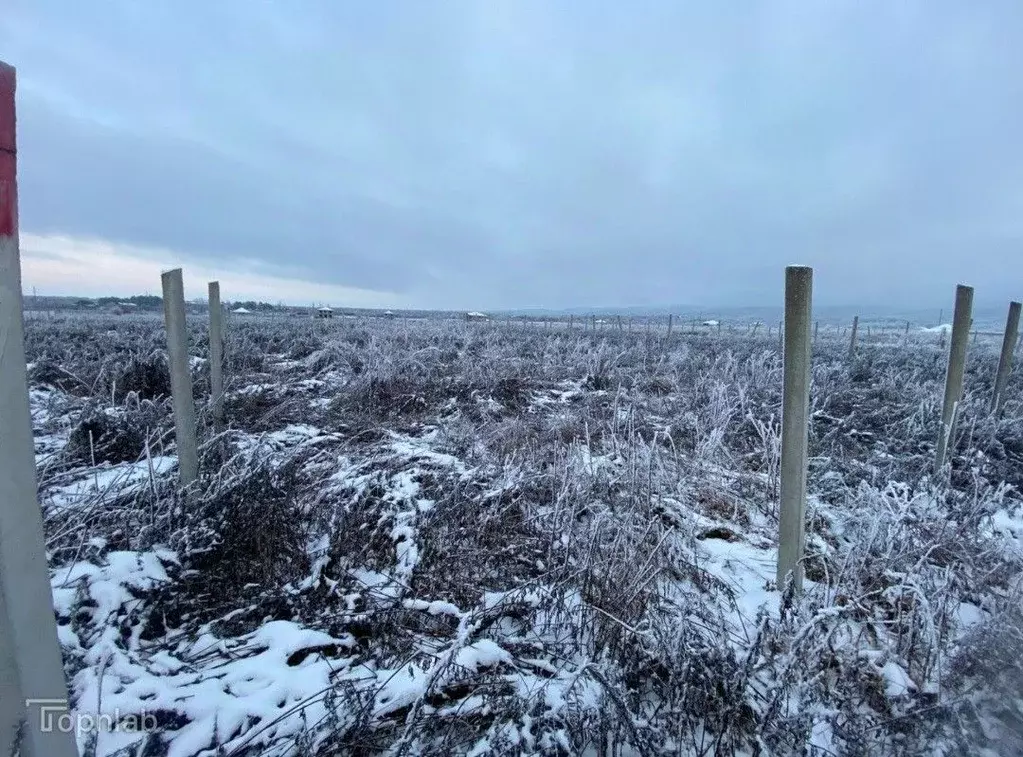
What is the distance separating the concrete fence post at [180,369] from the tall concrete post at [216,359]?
1735mm

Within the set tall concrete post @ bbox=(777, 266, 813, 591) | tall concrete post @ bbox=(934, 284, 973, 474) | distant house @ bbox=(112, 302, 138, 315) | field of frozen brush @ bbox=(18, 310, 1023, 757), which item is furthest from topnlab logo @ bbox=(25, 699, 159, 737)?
distant house @ bbox=(112, 302, 138, 315)

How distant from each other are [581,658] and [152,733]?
1.69 metres

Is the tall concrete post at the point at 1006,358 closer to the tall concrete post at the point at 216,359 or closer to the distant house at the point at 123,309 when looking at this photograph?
the tall concrete post at the point at 216,359

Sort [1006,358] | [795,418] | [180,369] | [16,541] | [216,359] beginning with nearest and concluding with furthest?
1. [16,541]
2. [795,418]
3. [180,369]
4. [216,359]
5. [1006,358]

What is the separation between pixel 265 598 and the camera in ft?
8.71

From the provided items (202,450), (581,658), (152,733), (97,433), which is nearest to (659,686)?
(581,658)

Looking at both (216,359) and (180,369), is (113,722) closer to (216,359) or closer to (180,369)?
(180,369)

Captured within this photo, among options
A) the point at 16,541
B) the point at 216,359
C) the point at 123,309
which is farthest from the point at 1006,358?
the point at 123,309

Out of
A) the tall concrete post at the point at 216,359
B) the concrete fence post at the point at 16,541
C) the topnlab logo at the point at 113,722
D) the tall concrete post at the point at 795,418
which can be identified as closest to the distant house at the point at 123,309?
the tall concrete post at the point at 216,359

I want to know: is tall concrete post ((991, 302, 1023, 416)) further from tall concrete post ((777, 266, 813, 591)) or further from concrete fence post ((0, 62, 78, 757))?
concrete fence post ((0, 62, 78, 757))

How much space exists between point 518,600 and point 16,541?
199 centimetres

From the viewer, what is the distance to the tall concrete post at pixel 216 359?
5.23 metres

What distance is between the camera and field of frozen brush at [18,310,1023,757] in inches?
71.4

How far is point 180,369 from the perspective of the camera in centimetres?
327
